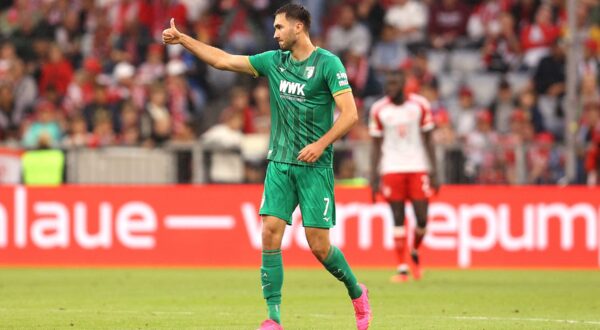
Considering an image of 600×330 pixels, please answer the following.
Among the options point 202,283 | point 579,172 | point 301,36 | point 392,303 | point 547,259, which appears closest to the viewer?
point 301,36

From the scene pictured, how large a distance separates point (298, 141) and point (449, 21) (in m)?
15.5

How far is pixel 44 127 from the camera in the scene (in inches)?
902

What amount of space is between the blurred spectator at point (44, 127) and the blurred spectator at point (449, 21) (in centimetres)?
690

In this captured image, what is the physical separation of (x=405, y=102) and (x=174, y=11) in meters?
10.3

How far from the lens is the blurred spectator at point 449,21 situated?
25.2 m

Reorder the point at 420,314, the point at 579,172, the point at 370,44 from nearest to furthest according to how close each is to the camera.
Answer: the point at 420,314, the point at 579,172, the point at 370,44

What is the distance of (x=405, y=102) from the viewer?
54.9ft

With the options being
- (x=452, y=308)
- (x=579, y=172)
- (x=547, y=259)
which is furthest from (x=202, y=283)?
(x=579, y=172)

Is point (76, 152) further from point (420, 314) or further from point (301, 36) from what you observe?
point (301, 36)

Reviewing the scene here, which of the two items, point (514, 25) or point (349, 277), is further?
point (514, 25)

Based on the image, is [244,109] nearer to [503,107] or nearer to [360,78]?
[360,78]

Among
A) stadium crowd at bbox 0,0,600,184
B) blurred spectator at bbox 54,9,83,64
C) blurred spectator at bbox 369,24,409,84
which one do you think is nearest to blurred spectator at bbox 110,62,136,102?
stadium crowd at bbox 0,0,600,184

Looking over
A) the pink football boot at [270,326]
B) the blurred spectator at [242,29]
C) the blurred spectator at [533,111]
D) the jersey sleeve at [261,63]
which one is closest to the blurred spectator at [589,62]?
the blurred spectator at [533,111]

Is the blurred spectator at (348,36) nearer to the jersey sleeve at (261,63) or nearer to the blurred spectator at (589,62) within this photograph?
the blurred spectator at (589,62)
